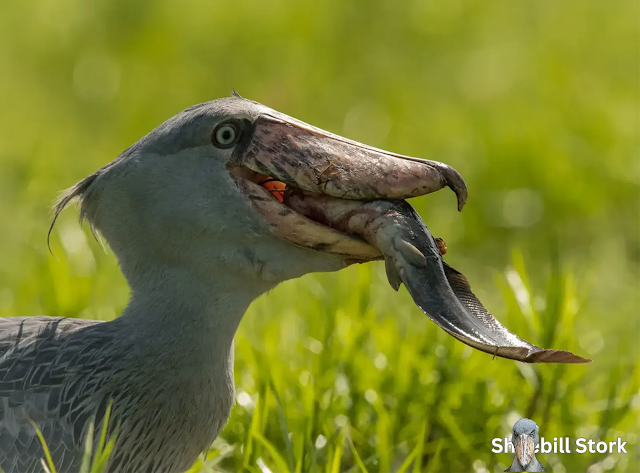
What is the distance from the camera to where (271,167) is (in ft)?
8.79

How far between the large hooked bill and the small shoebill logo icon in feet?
2.95

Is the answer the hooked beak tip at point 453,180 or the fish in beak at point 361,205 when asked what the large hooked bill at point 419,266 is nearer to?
the fish in beak at point 361,205

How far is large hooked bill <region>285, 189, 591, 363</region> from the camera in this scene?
2.46 metres

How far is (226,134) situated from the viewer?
2.76 meters

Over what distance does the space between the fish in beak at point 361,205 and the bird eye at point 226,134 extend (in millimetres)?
37

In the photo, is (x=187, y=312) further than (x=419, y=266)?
Yes

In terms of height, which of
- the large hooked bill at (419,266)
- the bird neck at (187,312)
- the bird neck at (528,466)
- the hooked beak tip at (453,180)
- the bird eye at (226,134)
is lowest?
the bird neck at (528,466)

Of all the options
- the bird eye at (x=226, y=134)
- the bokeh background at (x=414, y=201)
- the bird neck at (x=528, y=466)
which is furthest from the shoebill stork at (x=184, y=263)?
the bird neck at (x=528, y=466)

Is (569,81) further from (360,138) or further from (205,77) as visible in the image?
(205,77)

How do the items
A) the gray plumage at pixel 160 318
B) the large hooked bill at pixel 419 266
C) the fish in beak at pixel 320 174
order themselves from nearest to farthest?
the large hooked bill at pixel 419 266, the fish in beak at pixel 320 174, the gray plumage at pixel 160 318

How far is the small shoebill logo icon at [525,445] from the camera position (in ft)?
10.8

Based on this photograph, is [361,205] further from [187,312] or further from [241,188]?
[187,312]

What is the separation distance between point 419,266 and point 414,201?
3.56 metres

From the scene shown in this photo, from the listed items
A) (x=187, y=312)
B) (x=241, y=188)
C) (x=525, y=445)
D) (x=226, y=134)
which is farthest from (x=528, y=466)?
(x=226, y=134)
